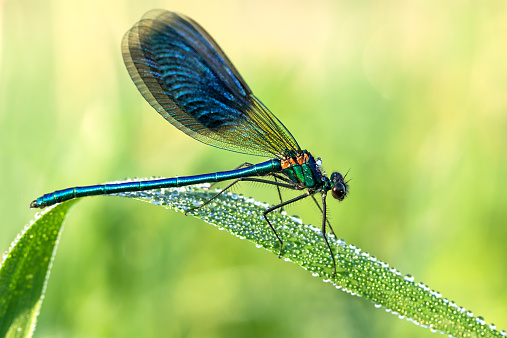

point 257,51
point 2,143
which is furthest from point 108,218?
point 257,51

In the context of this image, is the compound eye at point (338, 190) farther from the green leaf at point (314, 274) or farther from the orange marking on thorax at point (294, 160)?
the green leaf at point (314, 274)

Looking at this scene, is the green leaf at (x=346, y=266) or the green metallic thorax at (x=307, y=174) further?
the green metallic thorax at (x=307, y=174)

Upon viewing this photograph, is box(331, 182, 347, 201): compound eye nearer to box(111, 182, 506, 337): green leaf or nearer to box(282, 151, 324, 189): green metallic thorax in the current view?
box(282, 151, 324, 189): green metallic thorax

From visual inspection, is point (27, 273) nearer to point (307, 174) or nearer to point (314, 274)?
point (314, 274)


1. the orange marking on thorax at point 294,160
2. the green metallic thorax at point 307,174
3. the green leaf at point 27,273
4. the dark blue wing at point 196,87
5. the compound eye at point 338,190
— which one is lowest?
the green leaf at point 27,273

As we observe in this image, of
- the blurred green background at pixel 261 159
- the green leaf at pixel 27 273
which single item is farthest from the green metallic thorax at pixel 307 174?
the green leaf at pixel 27 273

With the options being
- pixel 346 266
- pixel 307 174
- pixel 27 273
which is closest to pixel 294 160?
pixel 307 174

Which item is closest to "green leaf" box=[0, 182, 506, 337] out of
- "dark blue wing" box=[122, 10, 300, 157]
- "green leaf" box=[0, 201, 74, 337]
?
"green leaf" box=[0, 201, 74, 337]
